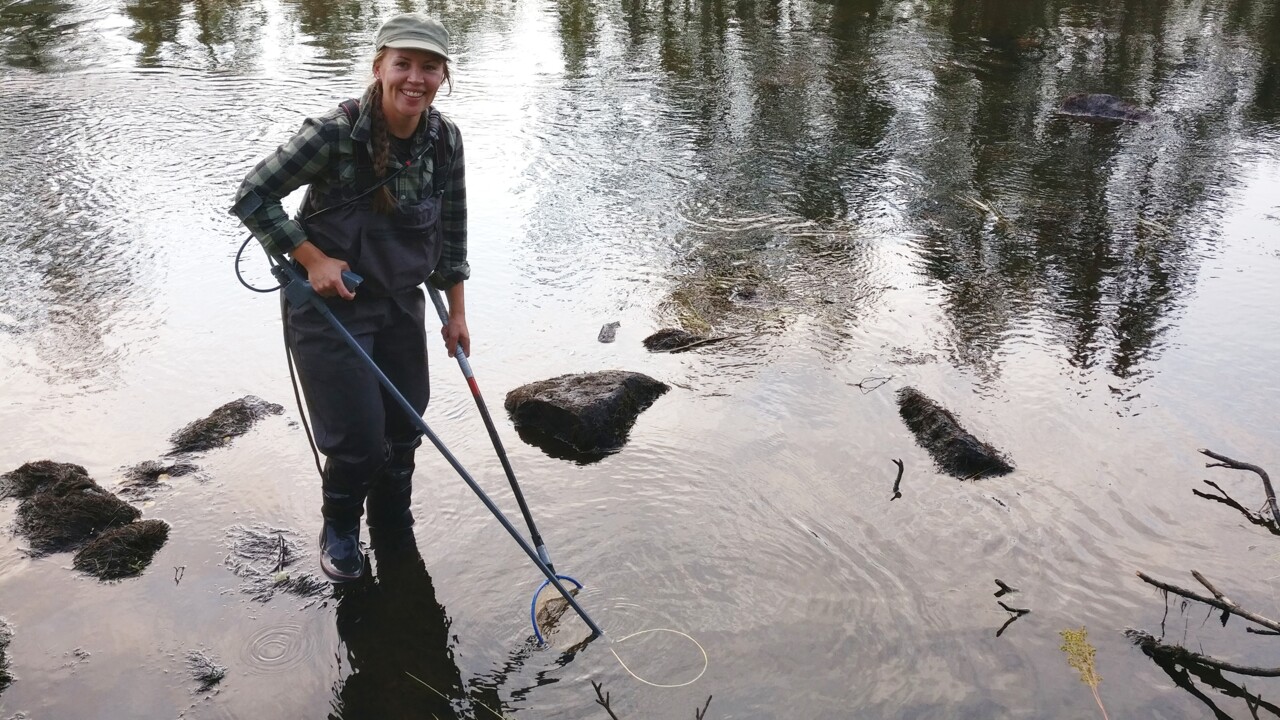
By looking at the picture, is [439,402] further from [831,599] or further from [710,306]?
[831,599]

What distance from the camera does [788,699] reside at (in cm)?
340

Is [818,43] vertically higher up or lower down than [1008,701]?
higher up

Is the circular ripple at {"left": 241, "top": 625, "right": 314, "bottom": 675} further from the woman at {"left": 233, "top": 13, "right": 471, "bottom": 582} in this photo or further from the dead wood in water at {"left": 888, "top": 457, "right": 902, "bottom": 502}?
the dead wood in water at {"left": 888, "top": 457, "right": 902, "bottom": 502}

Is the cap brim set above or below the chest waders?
above

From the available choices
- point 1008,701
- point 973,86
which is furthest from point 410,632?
point 973,86

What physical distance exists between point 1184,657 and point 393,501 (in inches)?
118

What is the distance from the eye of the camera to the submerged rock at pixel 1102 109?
10328 mm

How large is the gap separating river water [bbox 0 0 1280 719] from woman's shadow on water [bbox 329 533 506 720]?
0.6 inches

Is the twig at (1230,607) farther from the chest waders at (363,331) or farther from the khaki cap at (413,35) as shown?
the khaki cap at (413,35)

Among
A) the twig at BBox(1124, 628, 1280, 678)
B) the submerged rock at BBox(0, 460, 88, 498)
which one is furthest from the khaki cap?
the twig at BBox(1124, 628, 1280, 678)

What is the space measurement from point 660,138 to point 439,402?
5.21m

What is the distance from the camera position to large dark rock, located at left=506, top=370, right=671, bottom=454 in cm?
486

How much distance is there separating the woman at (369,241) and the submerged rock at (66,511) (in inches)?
38.3

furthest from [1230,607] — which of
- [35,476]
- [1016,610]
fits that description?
[35,476]
